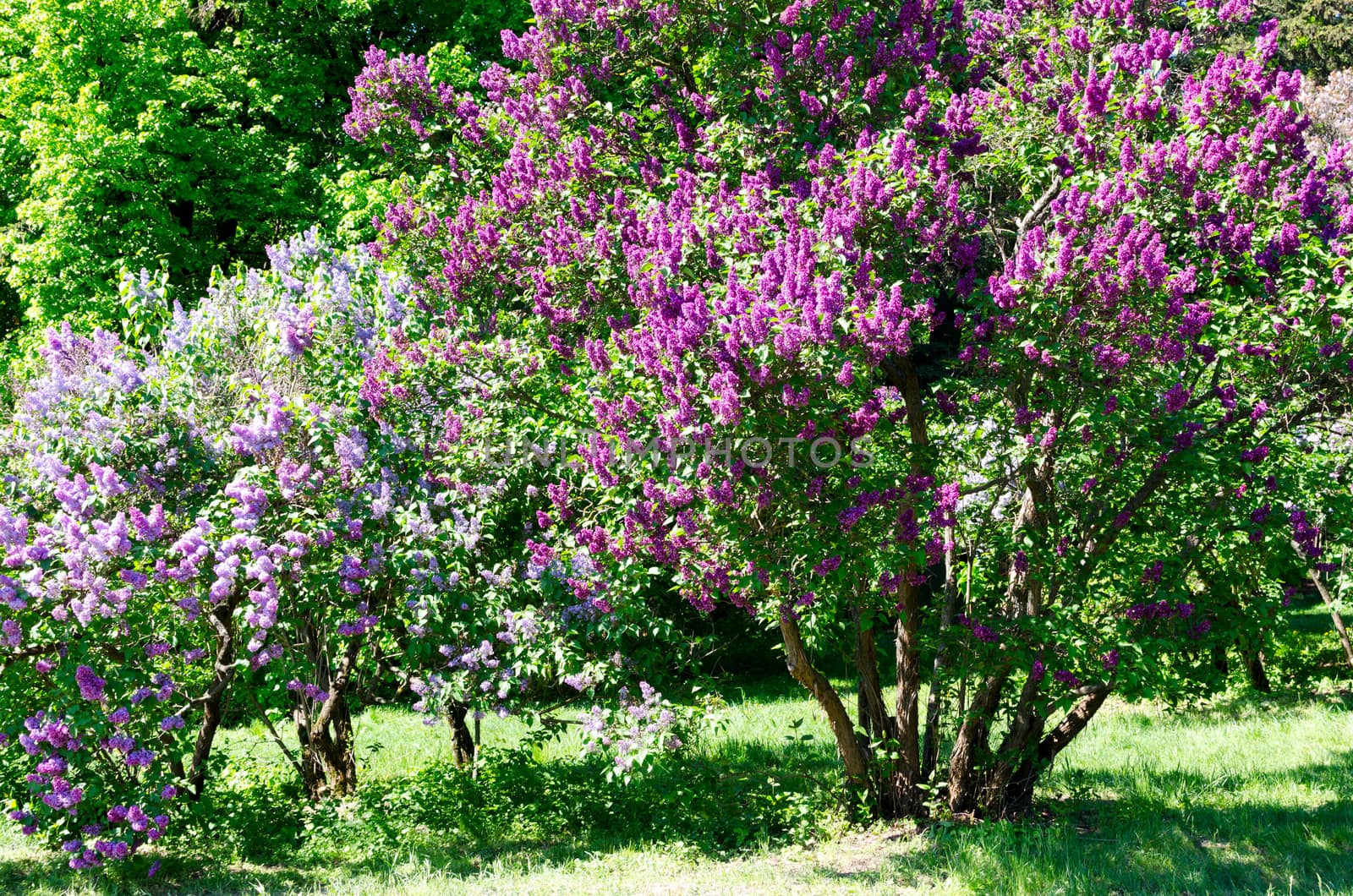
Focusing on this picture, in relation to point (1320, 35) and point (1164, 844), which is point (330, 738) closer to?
point (1164, 844)

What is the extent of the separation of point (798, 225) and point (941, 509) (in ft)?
5.29

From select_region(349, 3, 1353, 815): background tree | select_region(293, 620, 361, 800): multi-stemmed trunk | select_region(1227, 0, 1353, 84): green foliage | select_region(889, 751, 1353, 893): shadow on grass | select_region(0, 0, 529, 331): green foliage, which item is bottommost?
select_region(889, 751, 1353, 893): shadow on grass

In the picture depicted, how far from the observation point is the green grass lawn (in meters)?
5.21

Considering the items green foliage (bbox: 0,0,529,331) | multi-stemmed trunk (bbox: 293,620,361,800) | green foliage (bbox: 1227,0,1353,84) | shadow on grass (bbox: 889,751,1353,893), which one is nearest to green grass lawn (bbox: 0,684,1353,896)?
shadow on grass (bbox: 889,751,1353,893)

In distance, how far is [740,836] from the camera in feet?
20.5

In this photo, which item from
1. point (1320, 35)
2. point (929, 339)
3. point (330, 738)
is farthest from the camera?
point (1320, 35)

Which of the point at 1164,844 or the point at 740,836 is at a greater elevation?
the point at 740,836

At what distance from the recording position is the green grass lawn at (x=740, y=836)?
5211 mm

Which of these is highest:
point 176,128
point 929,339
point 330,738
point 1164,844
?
point 176,128

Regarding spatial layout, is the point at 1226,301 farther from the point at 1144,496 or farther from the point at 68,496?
the point at 68,496

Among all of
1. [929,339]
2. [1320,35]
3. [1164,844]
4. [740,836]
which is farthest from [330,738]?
[1320,35]

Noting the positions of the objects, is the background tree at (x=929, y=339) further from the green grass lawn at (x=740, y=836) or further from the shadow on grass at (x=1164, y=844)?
the green grass lawn at (x=740, y=836)

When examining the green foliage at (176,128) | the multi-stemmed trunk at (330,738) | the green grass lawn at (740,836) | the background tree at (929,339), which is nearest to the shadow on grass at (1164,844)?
the green grass lawn at (740,836)

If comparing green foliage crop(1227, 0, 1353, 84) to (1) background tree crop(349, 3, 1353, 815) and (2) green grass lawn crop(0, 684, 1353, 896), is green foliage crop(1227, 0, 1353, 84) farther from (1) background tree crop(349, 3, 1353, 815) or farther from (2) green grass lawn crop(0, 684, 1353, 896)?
(2) green grass lawn crop(0, 684, 1353, 896)
